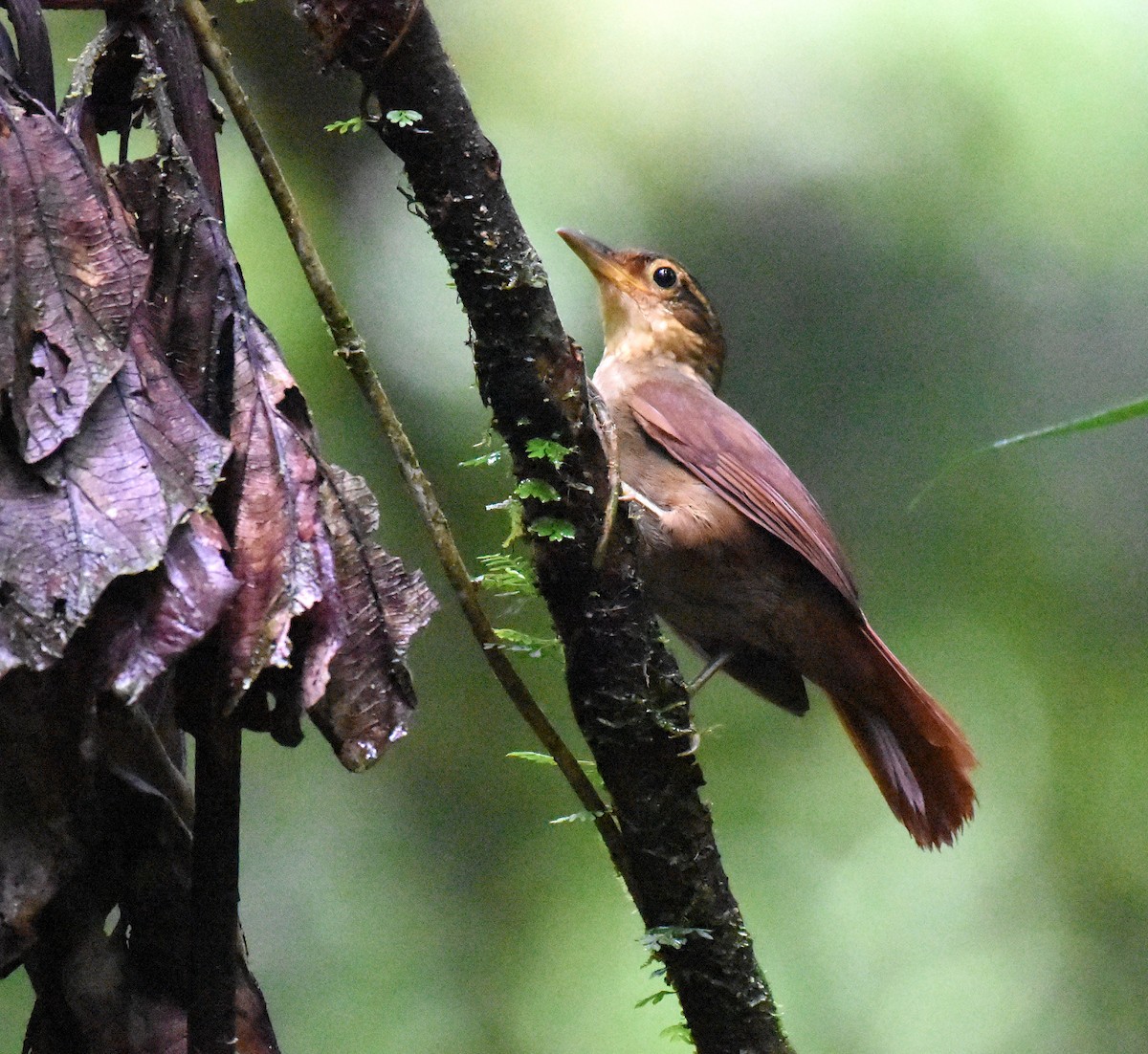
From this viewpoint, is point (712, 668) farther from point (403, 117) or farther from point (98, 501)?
point (98, 501)

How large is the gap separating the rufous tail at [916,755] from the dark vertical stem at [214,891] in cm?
201

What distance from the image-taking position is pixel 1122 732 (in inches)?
193

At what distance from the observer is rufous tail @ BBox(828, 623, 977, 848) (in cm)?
311

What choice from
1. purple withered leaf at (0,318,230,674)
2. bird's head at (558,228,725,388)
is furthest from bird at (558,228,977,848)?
purple withered leaf at (0,318,230,674)

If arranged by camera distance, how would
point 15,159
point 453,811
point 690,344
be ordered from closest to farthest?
point 15,159
point 690,344
point 453,811

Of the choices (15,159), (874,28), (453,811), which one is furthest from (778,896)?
(15,159)

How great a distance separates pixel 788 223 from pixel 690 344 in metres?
1.16

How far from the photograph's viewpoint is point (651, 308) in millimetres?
4047

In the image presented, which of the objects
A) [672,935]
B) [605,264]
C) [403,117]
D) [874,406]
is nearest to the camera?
[403,117]

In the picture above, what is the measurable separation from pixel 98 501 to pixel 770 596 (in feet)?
6.93

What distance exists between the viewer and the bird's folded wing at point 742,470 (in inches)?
123

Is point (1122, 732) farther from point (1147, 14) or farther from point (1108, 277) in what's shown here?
point (1147, 14)

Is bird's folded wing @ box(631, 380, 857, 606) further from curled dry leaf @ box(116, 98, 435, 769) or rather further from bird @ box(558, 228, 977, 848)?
curled dry leaf @ box(116, 98, 435, 769)

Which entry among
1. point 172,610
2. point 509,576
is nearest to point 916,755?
point 509,576
